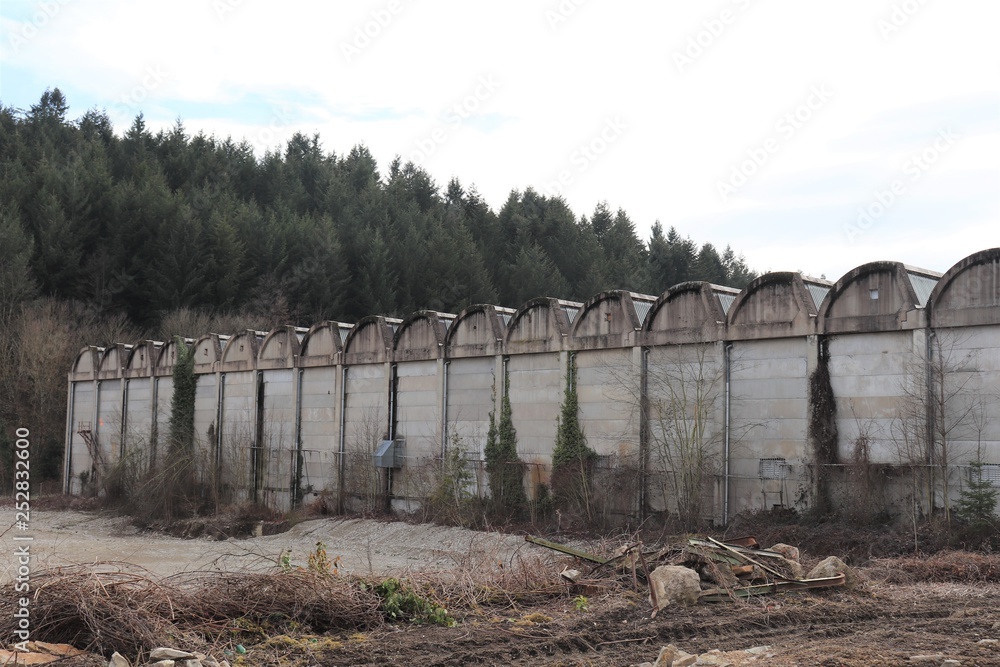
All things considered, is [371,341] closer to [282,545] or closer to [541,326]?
[541,326]

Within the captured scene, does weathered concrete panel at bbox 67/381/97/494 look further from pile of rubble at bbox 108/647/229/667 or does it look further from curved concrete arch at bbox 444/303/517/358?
pile of rubble at bbox 108/647/229/667

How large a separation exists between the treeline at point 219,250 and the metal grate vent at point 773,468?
34086 mm

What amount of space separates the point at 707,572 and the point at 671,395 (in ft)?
27.1

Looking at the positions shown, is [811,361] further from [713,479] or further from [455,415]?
[455,415]

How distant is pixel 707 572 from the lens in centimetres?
1159

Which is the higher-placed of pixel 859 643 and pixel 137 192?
pixel 137 192

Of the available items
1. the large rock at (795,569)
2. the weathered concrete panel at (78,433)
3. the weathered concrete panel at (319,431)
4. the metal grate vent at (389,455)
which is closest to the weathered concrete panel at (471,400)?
the metal grate vent at (389,455)

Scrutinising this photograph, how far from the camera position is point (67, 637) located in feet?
27.9

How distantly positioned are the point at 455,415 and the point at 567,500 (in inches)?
172

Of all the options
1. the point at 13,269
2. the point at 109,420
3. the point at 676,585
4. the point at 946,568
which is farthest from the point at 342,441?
the point at 13,269

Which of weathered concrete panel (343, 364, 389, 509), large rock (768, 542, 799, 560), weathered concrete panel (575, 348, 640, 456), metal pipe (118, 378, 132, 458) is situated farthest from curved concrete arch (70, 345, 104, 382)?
large rock (768, 542, 799, 560)

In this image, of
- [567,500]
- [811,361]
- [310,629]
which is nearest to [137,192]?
[567,500]

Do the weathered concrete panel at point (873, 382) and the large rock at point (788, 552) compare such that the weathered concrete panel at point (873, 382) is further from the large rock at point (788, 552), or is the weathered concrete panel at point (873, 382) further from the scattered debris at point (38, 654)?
the scattered debris at point (38, 654)

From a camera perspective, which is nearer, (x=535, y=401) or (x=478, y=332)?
(x=535, y=401)
